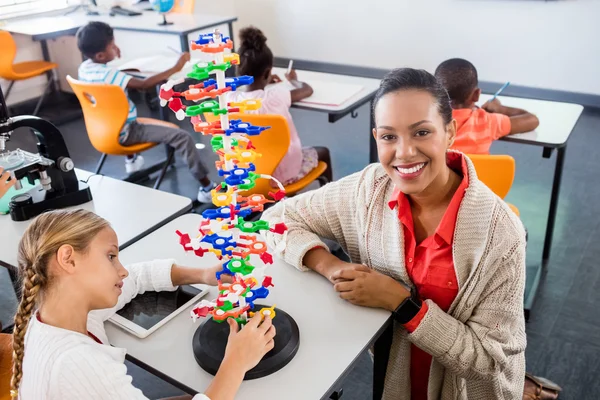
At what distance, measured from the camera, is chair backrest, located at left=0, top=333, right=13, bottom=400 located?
1524 millimetres

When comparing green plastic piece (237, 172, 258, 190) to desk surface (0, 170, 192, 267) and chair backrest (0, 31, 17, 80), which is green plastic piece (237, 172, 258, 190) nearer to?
desk surface (0, 170, 192, 267)

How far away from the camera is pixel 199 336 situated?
1305 mm

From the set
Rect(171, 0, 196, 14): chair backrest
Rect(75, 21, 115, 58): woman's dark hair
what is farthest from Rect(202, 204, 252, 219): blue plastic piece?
Rect(171, 0, 196, 14): chair backrest

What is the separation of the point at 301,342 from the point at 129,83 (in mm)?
2547

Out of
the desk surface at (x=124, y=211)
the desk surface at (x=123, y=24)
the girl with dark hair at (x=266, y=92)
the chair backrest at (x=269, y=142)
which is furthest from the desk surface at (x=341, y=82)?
the desk surface at (x=123, y=24)

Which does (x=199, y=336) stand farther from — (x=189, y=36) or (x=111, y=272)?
(x=189, y=36)

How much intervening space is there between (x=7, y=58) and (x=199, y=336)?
3.96 meters

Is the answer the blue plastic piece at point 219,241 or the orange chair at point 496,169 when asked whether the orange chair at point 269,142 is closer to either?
the orange chair at point 496,169

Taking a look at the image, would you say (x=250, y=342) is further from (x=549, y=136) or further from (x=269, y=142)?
(x=549, y=136)

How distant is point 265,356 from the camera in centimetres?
123

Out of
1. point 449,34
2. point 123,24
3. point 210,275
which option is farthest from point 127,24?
point 210,275

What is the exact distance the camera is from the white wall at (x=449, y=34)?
4.67 m

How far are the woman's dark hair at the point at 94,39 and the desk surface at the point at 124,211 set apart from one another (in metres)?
1.47

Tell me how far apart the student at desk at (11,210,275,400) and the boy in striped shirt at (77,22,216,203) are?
2195mm
